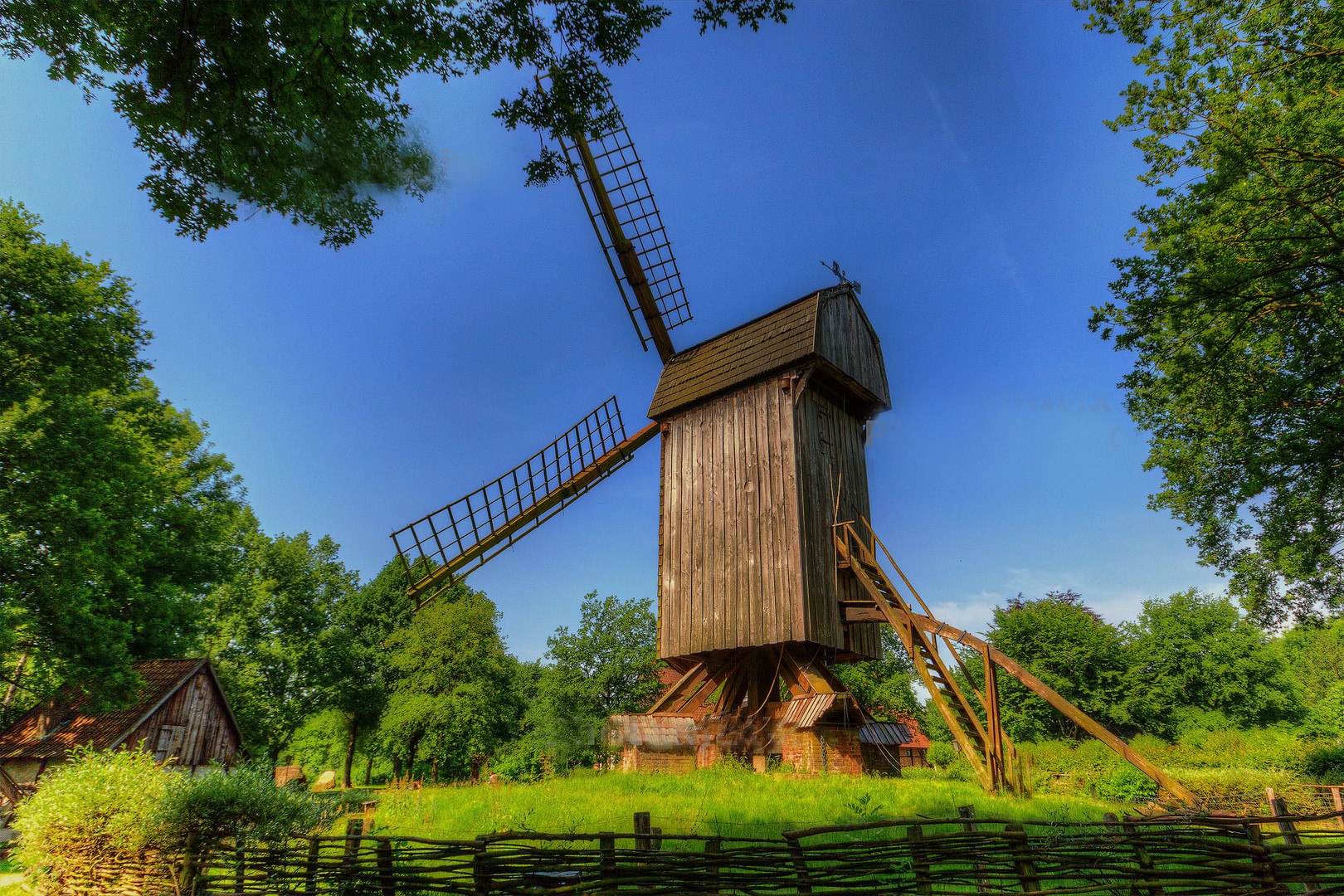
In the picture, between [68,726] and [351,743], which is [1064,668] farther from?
[68,726]

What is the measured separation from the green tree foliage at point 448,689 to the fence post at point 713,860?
25.6 m

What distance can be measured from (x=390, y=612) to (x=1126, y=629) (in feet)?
121

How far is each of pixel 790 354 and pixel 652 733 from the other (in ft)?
25.2

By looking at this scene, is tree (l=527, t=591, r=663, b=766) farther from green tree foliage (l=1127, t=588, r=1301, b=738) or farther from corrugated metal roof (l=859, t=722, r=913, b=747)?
green tree foliage (l=1127, t=588, r=1301, b=738)

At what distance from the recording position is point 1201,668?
3425cm

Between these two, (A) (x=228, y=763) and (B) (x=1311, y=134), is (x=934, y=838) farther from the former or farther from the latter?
(A) (x=228, y=763)

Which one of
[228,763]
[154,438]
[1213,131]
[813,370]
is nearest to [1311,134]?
[1213,131]

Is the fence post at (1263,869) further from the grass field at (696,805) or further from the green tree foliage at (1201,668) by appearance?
the green tree foliage at (1201,668)

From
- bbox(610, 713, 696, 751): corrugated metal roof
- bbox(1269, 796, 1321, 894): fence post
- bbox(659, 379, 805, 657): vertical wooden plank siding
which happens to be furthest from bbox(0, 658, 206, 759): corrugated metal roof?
bbox(1269, 796, 1321, 894): fence post

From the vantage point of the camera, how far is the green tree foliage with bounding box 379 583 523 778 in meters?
27.4

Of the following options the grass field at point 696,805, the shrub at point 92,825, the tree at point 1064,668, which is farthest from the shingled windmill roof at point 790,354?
the tree at point 1064,668

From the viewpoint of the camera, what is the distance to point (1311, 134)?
29.5 ft

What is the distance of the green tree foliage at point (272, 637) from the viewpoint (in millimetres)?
24984

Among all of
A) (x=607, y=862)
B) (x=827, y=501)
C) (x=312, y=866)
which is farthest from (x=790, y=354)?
(x=312, y=866)
